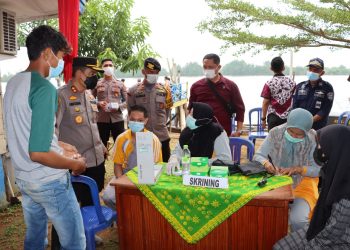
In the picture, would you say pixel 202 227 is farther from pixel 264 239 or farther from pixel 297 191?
pixel 297 191

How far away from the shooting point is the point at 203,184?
223cm

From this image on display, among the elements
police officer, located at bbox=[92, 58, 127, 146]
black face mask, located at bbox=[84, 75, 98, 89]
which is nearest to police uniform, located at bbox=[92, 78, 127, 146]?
police officer, located at bbox=[92, 58, 127, 146]

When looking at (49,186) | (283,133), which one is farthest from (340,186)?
(49,186)

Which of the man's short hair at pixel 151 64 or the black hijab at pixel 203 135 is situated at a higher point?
the man's short hair at pixel 151 64

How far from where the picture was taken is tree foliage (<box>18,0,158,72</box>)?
831 cm

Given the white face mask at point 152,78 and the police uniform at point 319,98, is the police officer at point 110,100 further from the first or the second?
the police uniform at point 319,98

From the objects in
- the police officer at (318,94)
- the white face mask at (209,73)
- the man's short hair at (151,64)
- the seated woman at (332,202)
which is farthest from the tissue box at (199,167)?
the police officer at (318,94)

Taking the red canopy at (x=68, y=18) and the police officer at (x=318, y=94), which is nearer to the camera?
the red canopy at (x=68, y=18)

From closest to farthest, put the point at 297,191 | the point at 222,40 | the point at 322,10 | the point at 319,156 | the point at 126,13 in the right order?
the point at 319,156, the point at 297,191, the point at 322,10, the point at 222,40, the point at 126,13

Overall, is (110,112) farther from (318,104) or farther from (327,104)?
(327,104)

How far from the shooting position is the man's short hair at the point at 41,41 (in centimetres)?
174

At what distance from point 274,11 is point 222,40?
136cm

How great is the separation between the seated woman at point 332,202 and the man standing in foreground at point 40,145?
1.40m

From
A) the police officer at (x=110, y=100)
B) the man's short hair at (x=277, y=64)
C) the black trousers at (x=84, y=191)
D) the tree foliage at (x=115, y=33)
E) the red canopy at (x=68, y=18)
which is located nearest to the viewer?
the black trousers at (x=84, y=191)
